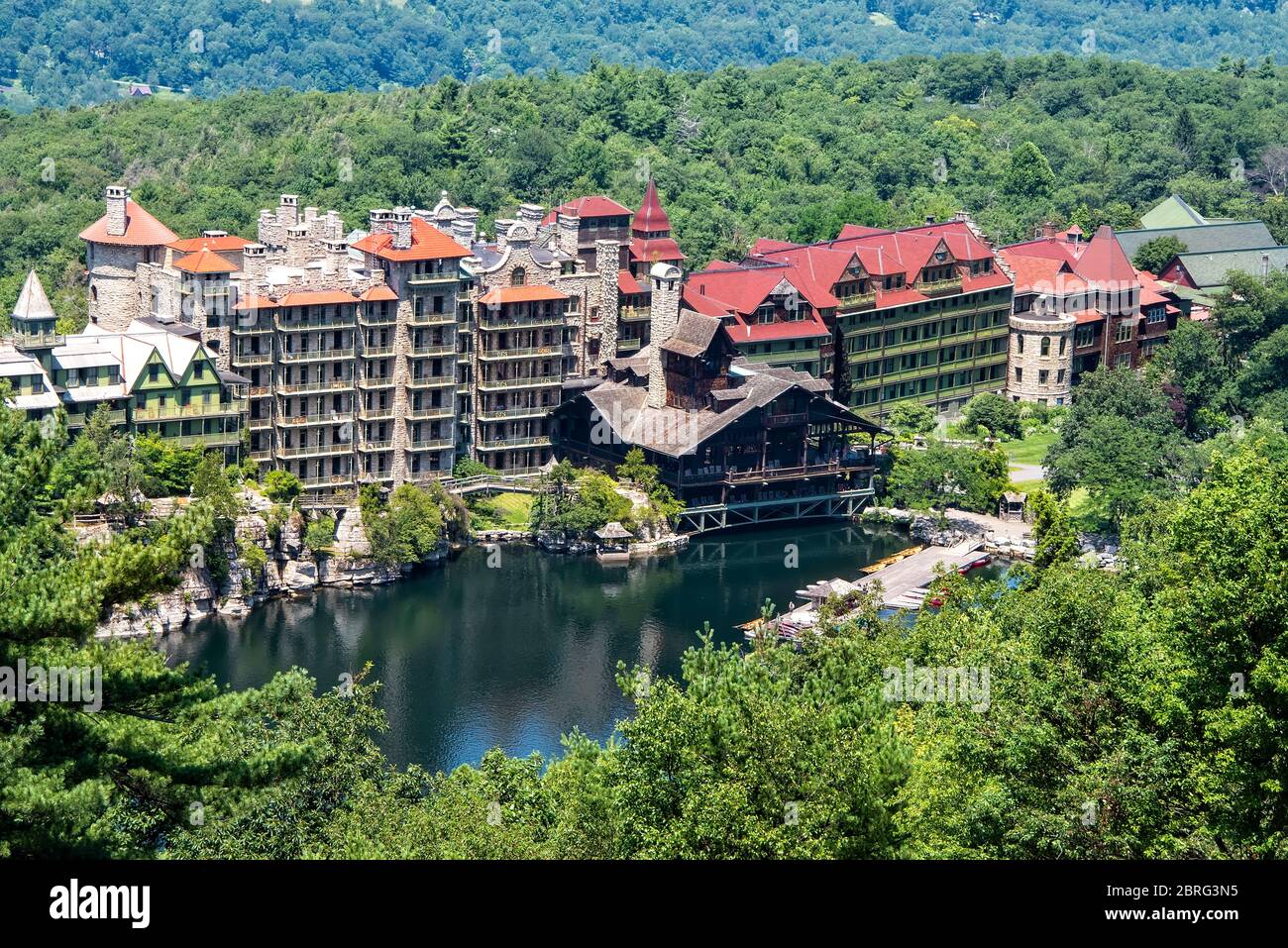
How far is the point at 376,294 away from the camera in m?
92.9

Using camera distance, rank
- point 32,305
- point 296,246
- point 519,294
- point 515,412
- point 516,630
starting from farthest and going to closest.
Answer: point 515,412 < point 519,294 < point 296,246 < point 32,305 < point 516,630

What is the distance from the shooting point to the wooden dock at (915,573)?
8562 cm

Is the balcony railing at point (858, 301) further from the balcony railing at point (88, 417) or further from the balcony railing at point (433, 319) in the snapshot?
the balcony railing at point (88, 417)

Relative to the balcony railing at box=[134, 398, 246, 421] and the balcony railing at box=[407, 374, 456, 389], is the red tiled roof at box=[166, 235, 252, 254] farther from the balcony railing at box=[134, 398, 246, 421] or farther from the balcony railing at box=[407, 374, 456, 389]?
the balcony railing at box=[407, 374, 456, 389]

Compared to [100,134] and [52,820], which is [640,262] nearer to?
[100,134]

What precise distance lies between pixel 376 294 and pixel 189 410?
9.35 m

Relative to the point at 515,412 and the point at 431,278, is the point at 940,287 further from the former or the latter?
the point at 431,278

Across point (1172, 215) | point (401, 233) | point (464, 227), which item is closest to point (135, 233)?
point (401, 233)

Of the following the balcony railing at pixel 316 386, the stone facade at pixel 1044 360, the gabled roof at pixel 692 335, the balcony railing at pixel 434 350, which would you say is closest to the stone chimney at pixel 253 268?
the balcony railing at pixel 316 386

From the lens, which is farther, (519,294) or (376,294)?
(519,294)

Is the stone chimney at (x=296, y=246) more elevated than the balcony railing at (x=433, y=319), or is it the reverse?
the stone chimney at (x=296, y=246)

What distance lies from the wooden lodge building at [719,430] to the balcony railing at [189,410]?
610 inches

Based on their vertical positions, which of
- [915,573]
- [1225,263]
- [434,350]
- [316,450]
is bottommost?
[915,573]
